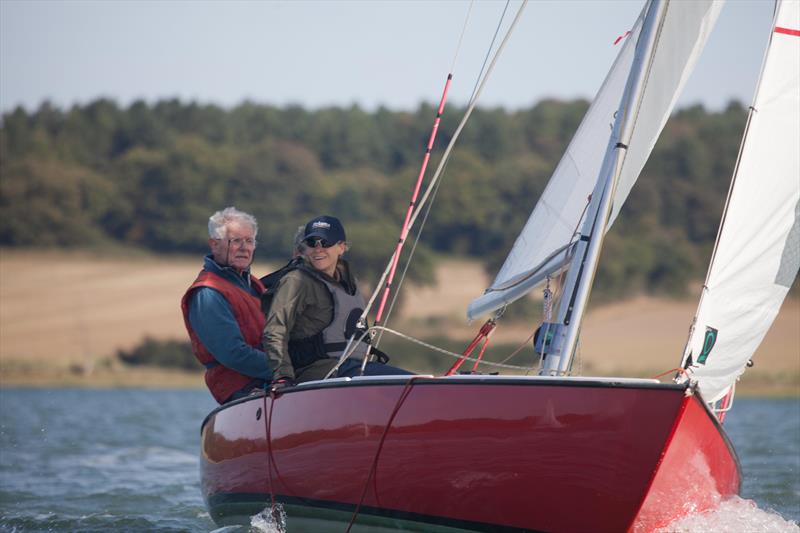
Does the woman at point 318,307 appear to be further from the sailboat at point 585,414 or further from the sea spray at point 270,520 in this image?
the sea spray at point 270,520

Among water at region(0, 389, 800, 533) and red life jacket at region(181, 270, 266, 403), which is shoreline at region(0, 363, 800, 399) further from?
red life jacket at region(181, 270, 266, 403)

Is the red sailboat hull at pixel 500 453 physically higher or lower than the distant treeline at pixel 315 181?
higher

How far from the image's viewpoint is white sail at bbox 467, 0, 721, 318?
6051mm

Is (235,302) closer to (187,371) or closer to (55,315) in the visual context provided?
(187,371)

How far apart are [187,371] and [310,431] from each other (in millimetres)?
36918

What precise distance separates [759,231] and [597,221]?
0.71 metres

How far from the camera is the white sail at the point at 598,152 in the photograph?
19.9ft

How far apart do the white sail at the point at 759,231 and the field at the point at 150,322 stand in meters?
32.3

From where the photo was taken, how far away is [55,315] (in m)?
48.1

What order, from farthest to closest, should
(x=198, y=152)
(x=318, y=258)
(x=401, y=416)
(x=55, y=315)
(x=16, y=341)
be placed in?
(x=198, y=152) → (x=55, y=315) → (x=16, y=341) → (x=318, y=258) → (x=401, y=416)

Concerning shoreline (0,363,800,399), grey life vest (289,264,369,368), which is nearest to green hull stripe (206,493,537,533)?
grey life vest (289,264,369,368)

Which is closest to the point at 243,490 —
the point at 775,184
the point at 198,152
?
the point at 775,184

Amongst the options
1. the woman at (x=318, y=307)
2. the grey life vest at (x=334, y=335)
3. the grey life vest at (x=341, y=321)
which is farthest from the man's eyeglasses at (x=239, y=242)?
the grey life vest at (x=341, y=321)

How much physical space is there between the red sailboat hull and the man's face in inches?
48.2
